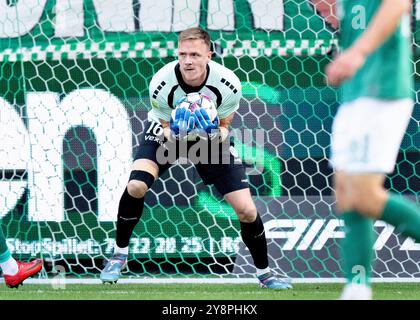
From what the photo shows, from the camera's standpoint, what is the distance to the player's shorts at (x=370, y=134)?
355 cm

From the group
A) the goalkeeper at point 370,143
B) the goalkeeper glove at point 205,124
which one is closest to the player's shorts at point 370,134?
the goalkeeper at point 370,143

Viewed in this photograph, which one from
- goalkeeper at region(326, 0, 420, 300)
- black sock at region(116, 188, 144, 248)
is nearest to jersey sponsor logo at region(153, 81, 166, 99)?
black sock at region(116, 188, 144, 248)

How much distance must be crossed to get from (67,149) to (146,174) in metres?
0.87

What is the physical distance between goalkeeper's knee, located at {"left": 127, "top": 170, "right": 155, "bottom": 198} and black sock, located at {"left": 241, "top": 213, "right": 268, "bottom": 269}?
→ 0.60m

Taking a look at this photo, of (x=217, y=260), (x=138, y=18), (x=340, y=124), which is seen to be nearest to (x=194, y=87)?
(x=138, y=18)

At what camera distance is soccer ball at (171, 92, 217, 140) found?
548cm

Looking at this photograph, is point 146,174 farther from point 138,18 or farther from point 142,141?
point 138,18

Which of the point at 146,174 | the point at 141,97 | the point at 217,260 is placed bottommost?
the point at 217,260

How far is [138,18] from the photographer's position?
6.23 meters

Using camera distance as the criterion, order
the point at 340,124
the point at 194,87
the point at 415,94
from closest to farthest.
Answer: the point at 340,124 < the point at 194,87 < the point at 415,94

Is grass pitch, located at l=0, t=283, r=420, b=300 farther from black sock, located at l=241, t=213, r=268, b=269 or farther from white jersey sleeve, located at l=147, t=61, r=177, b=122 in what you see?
white jersey sleeve, located at l=147, t=61, r=177, b=122

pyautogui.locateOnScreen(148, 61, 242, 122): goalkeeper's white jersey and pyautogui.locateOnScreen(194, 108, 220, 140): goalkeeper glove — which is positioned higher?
pyautogui.locateOnScreen(148, 61, 242, 122): goalkeeper's white jersey

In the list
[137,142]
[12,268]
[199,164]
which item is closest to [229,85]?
[199,164]

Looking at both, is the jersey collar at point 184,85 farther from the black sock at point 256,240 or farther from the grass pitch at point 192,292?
the grass pitch at point 192,292
